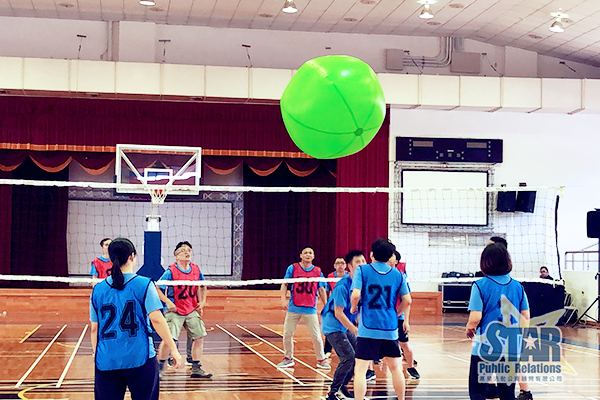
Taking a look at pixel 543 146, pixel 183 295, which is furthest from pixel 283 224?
pixel 183 295

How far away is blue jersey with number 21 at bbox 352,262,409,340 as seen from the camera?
5.57 meters

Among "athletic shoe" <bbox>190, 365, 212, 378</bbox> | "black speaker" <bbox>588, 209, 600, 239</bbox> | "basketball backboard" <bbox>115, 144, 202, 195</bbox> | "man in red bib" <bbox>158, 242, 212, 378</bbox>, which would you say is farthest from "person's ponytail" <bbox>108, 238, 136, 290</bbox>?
"black speaker" <bbox>588, 209, 600, 239</bbox>

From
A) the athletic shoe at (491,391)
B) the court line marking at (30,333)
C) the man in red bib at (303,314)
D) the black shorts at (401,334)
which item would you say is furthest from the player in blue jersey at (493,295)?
the court line marking at (30,333)

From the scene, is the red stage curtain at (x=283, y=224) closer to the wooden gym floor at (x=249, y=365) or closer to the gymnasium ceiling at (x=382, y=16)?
the wooden gym floor at (x=249, y=365)

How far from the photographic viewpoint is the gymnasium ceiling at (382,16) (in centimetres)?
1351

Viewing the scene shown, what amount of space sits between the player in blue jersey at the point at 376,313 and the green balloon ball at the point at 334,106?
1013 mm

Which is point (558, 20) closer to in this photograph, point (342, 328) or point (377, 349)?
point (342, 328)

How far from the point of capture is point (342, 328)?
6.77m

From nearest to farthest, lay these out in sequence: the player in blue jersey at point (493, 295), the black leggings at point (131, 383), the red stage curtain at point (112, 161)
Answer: the black leggings at point (131, 383) < the player in blue jersey at point (493, 295) < the red stage curtain at point (112, 161)

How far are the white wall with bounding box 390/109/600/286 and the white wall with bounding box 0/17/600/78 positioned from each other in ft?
3.50

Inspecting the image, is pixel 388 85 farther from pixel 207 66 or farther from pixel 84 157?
pixel 84 157

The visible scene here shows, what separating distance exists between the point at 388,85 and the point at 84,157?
699 cm

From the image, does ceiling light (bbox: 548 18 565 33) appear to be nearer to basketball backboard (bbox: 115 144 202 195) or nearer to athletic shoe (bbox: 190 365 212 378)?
basketball backboard (bbox: 115 144 202 195)

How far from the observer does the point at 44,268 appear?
628 inches
